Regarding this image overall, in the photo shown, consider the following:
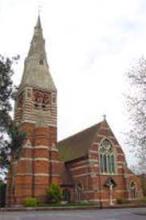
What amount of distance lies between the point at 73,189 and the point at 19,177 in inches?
348

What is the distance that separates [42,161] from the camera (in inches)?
1961

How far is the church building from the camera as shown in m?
49.0

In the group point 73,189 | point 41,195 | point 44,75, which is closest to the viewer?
point 41,195

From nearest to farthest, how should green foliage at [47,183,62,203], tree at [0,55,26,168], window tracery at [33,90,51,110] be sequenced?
tree at [0,55,26,168] → green foliage at [47,183,62,203] → window tracery at [33,90,51,110]

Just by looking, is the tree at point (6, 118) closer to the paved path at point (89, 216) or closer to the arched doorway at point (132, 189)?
the paved path at point (89, 216)

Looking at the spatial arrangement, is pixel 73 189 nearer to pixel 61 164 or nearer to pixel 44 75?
pixel 61 164

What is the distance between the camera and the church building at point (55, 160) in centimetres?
4900

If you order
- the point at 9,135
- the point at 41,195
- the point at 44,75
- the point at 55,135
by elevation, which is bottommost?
the point at 41,195

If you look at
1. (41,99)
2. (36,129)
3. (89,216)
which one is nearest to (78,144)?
(36,129)

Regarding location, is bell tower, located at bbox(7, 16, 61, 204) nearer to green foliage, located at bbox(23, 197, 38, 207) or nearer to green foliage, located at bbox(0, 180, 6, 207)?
green foliage, located at bbox(23, 197, 38, 207)

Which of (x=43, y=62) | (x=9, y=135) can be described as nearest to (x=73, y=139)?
(x=43, y=62)

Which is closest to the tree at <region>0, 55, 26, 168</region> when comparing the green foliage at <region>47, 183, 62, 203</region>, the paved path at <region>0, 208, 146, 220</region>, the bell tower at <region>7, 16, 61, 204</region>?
the paved path at <region>0, 208, 146, 220</region>

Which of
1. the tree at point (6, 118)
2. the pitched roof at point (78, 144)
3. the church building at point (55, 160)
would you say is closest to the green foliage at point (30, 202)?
the church building at point (55, 160)

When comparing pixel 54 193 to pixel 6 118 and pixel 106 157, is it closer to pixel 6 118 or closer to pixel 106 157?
pixel 106 157
